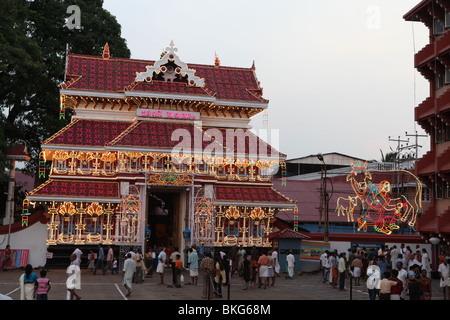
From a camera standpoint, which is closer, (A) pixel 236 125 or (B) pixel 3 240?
(B) pixel 3 240

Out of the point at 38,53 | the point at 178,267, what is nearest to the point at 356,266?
the point at 178,267

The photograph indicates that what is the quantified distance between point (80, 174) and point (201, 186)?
295 inches

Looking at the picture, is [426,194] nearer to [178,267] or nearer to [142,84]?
[142,84]

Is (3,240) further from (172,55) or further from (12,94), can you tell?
(172,55)

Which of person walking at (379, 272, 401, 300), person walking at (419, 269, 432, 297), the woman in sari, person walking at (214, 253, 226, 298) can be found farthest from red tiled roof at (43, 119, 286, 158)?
person walking at (379, 272, 401, 300)

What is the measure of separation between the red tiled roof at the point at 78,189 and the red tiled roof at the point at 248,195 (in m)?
6.51

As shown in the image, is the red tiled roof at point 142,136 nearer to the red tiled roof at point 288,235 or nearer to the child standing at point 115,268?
the red tiled roof at point 288,235

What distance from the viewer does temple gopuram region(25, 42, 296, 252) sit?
3431 cm

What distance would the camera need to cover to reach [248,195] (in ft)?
121

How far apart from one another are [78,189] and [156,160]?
496cm

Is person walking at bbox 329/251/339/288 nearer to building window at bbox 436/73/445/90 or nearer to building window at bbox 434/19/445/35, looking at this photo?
building window at bbox 436/73/445/90

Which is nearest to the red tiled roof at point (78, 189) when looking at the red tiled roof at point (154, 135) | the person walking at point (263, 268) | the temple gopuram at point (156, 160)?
the temple gopuram at point (156, 160)
